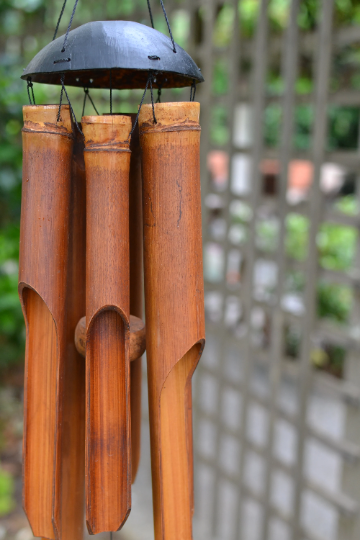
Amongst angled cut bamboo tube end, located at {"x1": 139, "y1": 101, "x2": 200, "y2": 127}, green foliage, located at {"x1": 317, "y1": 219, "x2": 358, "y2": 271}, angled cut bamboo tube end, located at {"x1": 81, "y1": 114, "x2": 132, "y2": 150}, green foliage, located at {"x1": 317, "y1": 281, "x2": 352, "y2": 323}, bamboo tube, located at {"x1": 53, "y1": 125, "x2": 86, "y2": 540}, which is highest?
angled cut bamboo tube end, located at {"x1": 139, "y1": 101, "x2": 200, "y2": 127}

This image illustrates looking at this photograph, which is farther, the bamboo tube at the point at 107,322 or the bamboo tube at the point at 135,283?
the bamboo tube at the point at 135,283

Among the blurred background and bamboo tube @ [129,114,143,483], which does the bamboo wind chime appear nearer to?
bamboo tube @ [129,114,143,483]

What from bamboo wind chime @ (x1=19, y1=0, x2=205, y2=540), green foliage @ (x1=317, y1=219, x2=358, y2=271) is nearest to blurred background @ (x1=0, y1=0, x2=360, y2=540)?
bamboo wind chime @ (x1=19, y1=0, x2=205, y2=540)

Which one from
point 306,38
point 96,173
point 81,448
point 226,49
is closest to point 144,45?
point 96,173

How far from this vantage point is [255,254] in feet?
6.14

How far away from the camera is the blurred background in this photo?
162 cm

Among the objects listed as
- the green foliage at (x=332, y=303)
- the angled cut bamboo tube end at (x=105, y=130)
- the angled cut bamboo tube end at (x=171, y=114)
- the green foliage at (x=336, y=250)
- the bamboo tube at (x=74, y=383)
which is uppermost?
the angled cut bamboo tube end at (x=171, y=114)

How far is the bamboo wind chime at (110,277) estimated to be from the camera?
61cm

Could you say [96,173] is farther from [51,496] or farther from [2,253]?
[2,253]

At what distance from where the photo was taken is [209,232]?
2.21 m

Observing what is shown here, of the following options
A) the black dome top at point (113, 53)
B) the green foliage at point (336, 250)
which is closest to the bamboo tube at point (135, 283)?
the black dome top at point (113, 53)

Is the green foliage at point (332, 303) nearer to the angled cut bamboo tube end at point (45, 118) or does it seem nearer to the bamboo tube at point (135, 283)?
the bamboo tube at point (135, 283)

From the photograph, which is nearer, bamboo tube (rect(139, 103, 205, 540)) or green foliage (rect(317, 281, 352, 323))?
bamboo tube (rect(139, 103, 205, 540))

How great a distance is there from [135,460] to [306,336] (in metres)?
1.02
